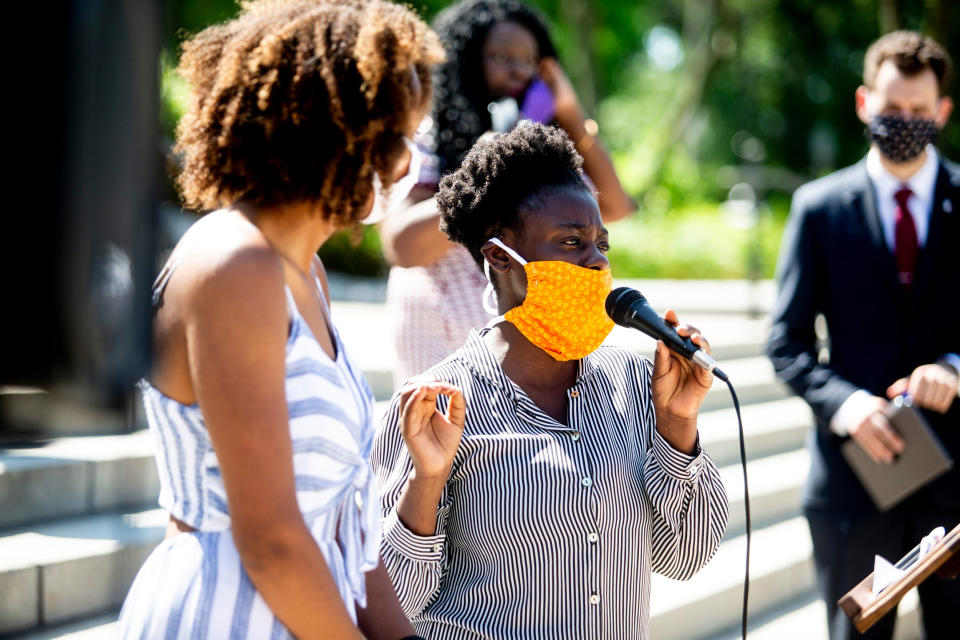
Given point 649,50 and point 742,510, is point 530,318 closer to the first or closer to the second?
point 742,510

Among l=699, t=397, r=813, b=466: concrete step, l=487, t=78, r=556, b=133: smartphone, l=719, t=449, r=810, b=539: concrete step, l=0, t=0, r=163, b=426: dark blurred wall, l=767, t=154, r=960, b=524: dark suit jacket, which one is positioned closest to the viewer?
l=0, t=0, r=163, b=426: dark blurred wall

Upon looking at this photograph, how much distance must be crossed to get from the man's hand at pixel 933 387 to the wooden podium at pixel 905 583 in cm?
129

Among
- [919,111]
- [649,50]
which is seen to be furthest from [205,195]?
[649,50]

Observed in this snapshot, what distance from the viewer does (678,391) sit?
2.21m

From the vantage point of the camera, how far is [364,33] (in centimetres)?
154

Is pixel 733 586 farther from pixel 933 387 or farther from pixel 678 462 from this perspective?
pixel 678 462

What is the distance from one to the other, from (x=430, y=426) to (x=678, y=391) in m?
0.57

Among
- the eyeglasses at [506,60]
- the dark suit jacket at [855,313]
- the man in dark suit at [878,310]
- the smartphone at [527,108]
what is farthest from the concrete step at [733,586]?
the eyeglasses at [506,60]

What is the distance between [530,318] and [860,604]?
902mm

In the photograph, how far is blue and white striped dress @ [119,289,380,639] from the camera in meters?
1.49

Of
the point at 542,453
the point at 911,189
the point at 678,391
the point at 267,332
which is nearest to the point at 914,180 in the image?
the point at 911,189

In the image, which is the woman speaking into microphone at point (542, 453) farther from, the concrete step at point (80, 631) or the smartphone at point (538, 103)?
the concrete step at point (80, 631)

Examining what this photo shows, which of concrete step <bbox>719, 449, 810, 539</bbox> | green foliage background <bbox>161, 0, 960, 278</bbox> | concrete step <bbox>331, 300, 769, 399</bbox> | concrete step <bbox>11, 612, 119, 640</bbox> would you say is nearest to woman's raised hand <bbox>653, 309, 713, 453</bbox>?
concrete step <bbox>11, 612, 119, 640</bbox>

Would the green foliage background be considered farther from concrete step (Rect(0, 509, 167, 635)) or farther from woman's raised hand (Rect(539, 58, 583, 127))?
woman's raised hand (Rect(539, 58, 583, 127))
